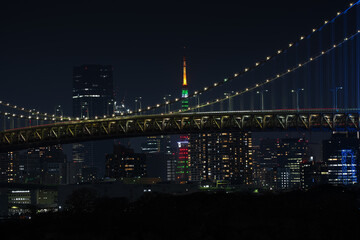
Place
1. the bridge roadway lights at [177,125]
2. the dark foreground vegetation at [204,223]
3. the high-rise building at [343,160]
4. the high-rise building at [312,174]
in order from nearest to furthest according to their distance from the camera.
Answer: the dark foreground vegetation at [204,223] < the bridge roadway lights at [177,125] < the high-rise building at [343,160] < the high-rise building at [312,174]

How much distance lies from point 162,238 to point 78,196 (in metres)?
67.6

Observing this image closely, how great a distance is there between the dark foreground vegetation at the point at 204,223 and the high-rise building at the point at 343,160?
422 ft

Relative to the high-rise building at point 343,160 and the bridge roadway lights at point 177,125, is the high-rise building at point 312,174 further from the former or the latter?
the bridge roadway lights at point 177,125

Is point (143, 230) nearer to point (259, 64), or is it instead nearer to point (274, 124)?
point (274, 124)

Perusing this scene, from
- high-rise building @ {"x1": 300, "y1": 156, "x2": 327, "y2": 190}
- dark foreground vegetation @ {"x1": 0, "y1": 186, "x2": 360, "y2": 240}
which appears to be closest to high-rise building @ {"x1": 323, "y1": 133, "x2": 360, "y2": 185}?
high-rise building @ {"x1": 300, "y1": 156, "x2": 327, "y2": 190}

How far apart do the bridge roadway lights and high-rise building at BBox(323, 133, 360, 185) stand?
312 feet

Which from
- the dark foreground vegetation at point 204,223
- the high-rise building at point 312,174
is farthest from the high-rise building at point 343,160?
the dark foreground vegetation at point 204,223

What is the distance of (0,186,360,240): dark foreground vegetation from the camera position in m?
38.2

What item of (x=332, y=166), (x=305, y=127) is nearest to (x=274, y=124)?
(x=305, y=127)

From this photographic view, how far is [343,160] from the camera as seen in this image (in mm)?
186125

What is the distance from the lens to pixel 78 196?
340 feet

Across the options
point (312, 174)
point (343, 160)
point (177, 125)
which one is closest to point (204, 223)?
point (177, 125)

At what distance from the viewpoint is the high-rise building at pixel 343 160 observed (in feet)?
585

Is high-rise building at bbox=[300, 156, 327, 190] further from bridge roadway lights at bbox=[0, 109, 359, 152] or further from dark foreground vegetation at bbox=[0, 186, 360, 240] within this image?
dark foreground vegetation at bbox=[0, 186, 360, 240]
